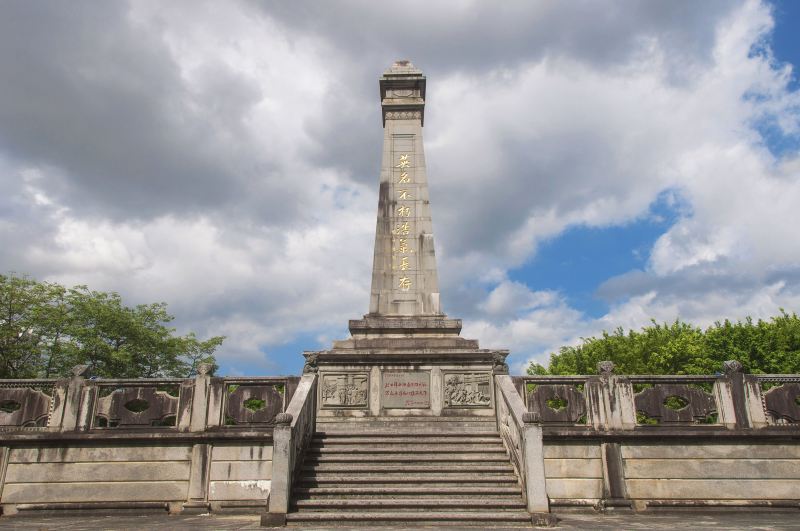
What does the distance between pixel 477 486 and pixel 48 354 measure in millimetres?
28575

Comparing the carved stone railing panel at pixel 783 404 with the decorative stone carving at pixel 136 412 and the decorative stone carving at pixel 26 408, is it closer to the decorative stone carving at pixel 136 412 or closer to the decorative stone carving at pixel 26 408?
the decorative stone carving at pixel 136 412

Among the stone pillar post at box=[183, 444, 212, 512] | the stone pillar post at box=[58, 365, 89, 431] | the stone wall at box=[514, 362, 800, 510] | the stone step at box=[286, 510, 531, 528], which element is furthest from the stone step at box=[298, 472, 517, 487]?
the stone pillar post at box=[58, 365, 89, 431]

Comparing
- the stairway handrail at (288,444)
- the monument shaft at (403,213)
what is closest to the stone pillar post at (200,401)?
the stairway handrail at (288,444)

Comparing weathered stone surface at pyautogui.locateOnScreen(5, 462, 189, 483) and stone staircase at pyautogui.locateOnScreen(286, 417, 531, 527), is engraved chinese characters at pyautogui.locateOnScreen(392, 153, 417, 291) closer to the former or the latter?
stone staircase at pyautogui.locateOnScreen(286, 417, 531, 527)

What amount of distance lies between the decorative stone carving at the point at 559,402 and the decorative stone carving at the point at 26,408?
1068 cm

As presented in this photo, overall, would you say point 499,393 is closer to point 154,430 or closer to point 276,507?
point 276,507

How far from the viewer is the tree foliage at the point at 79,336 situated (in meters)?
29.3

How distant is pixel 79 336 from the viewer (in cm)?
3177

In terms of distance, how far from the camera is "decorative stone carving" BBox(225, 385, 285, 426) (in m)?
12.5

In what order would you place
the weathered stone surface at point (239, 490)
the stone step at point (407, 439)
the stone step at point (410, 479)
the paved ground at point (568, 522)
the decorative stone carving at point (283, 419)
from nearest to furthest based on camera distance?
1. the paved ground at point (568, 522)
2. the decorative stone carving at point (283, 419)
3. the stone step at point (410, 479)
4. the weathered stone surface at point (239, 490)
5. the stone step at point (407, 439)

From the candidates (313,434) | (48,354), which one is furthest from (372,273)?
(48,354)

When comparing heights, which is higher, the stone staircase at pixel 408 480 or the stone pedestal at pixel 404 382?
the stone pedestal at pixel 404 382

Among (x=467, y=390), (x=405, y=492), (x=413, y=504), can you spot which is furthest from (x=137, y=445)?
(x=467, y=390)

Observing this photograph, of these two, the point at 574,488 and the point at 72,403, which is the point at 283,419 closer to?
the point at 72,403
